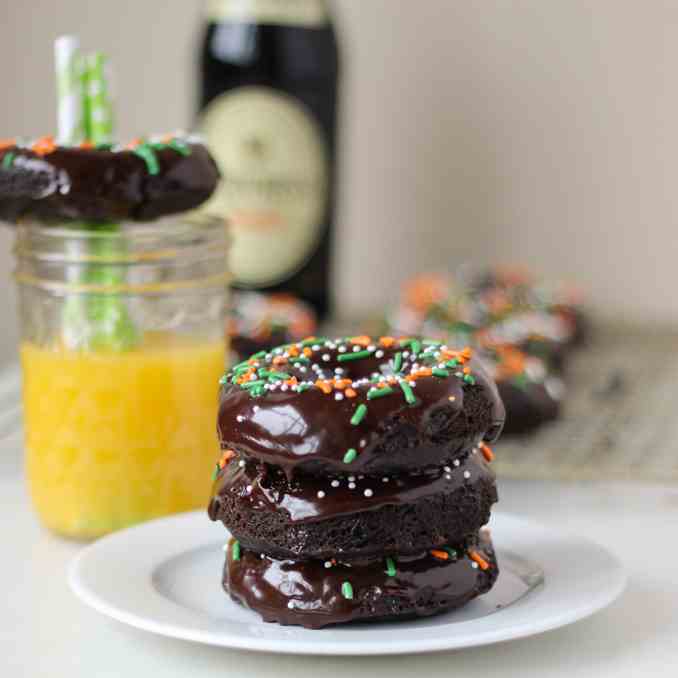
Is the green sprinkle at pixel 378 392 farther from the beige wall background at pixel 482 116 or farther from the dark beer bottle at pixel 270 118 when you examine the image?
the beige wall background at pixel 482 116

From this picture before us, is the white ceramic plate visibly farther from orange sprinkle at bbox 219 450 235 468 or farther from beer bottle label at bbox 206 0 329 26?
beer bottle label at bbox 206 0 329 26

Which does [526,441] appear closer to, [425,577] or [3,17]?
[425,577]

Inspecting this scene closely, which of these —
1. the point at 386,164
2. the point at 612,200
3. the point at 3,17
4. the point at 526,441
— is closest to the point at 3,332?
the point at 3,17

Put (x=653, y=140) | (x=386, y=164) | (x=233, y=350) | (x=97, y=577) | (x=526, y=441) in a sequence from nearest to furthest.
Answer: (x=97, y=577) < (x=526, y=441) < (x=233, y=350) < (x=653, y=140) < (x=386, y=164)

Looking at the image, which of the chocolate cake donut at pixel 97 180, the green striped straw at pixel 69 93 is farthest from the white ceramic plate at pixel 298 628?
the green striped straw at pixel 69 93

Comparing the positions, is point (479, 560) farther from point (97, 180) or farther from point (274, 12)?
point (274, 12)

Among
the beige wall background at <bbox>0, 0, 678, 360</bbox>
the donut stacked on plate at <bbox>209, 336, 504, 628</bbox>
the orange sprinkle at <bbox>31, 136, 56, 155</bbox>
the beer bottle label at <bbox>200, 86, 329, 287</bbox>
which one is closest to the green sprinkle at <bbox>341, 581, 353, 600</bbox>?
the donut stacked on plate at <bbox>209, 336, 504, 628</bbox>

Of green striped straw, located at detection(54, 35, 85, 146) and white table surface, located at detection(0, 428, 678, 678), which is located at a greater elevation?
green striped straw, located at detection(54, 35, 85, 146)
